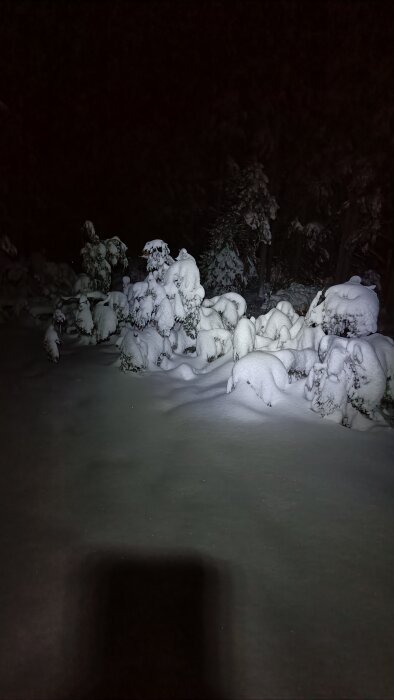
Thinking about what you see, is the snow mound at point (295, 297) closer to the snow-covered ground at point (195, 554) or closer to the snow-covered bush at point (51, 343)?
the snow-covered bush at point (51, 343)

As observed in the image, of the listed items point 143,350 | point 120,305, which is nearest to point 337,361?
point 143,350

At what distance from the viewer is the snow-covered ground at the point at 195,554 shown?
3592 millimetres

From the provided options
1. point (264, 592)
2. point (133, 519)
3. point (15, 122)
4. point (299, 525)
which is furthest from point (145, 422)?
point (15, 122)

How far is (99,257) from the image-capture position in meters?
14.4

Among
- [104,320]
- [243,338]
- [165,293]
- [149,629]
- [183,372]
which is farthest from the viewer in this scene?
[104,320]

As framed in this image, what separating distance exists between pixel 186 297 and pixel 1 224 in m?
6.76

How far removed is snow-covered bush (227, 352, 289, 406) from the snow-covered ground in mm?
376

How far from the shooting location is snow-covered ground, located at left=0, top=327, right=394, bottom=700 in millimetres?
3592

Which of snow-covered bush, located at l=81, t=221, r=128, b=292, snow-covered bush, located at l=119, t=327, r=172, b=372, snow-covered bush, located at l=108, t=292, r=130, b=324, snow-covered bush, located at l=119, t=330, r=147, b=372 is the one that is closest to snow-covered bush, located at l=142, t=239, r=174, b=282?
snow-covered bush, located at l=119, t=327, r=172, b=372

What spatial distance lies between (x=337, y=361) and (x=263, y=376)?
5.45 feet

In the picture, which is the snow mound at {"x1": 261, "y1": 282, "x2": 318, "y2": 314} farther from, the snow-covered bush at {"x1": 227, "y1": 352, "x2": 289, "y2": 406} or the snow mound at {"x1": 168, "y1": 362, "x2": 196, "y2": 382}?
the snow-covered bush at {"x1": 227, "y1": 352, "x2": 289, "y2": 406}

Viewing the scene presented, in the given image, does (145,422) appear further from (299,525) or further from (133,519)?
(299,525)

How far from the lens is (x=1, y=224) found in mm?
13305

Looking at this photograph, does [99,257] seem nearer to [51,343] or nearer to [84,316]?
[84,316]
